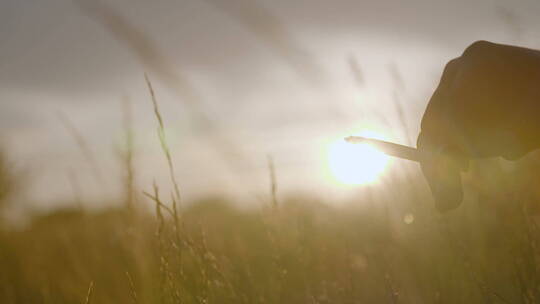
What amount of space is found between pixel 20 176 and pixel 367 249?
230 inches

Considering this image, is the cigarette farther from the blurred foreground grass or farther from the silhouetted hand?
the blurred foreground grass

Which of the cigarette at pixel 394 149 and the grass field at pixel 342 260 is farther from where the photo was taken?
the grass field at pixel 342 260

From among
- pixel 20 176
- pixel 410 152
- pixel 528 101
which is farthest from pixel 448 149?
pixel 20 176

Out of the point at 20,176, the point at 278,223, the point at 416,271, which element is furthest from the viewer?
the point at 20,176

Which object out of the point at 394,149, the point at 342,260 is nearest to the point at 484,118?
the point at 394,149

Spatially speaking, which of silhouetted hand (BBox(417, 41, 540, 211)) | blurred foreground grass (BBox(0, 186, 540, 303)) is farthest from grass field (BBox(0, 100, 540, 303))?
silhouetted hand (BBox(417, 41, 540, 211))

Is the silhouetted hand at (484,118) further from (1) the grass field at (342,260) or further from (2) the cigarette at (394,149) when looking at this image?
(1) the grass field at (342,260)

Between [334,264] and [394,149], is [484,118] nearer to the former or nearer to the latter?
[394,149]

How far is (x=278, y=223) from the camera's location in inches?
87.0

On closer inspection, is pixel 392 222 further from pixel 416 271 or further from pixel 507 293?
pixel 507 293

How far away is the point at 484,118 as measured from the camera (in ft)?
5.00

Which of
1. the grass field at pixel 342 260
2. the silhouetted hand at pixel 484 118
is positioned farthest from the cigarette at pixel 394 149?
the grass field at pixel 342 260

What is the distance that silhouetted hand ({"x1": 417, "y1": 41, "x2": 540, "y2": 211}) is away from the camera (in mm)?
1479

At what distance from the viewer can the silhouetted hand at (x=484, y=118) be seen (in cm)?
148
